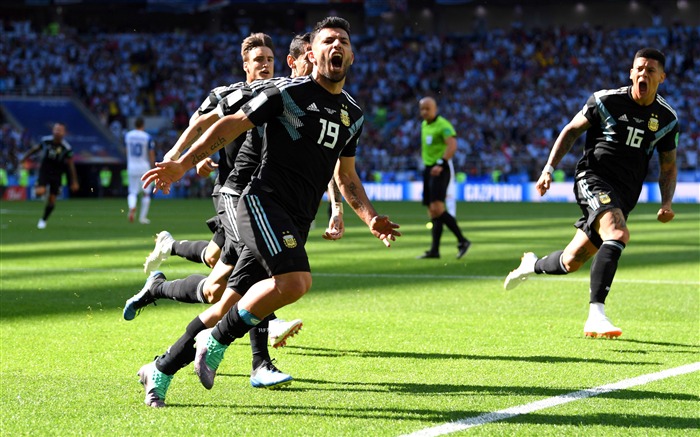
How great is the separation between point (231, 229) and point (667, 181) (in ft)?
14.7

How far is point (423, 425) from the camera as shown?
5.08 m

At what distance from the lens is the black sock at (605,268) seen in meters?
8.36

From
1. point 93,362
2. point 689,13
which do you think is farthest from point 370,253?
point 689,13

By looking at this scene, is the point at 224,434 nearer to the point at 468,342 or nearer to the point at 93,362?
the point at 93,362

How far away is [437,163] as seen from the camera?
1553 centimetres

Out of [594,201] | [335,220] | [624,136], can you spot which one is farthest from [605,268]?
[335,220]

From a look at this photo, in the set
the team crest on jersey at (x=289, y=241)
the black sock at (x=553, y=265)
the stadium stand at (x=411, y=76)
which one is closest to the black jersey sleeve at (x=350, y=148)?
the team crest on jersey at (x=289, y=241)

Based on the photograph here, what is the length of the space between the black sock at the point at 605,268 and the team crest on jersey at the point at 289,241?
3.62 meters

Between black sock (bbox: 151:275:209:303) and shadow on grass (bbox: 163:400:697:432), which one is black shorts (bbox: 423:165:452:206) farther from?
shadow on grass (bbox: 163:400:697:432)

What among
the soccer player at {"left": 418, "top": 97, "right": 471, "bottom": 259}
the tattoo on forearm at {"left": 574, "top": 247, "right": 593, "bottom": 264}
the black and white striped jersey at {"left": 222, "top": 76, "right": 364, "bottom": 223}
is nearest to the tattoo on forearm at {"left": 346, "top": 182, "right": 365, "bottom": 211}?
the black and white striped jersey at {"left": 222, "top": 76, "right": 364, "bottom": 223}

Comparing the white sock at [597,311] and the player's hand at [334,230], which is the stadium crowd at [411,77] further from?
the player's hand at [334,230]

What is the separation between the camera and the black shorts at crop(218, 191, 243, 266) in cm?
606

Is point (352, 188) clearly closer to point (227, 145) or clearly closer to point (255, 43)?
point (227, 145)

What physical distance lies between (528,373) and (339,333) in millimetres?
2135
